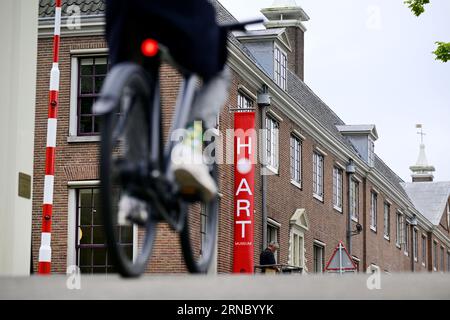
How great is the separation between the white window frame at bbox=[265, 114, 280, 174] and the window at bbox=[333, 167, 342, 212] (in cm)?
828

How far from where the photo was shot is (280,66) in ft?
129

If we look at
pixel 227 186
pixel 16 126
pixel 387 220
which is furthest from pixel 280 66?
pixel 16 126

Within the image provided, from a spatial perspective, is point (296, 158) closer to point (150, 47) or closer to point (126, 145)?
point (150, 47)

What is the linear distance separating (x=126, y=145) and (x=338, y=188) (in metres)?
41.3

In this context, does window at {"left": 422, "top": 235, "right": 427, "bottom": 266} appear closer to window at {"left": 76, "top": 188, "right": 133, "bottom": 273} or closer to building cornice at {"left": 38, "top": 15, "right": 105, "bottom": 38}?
window at {"left": 76, "top": 188, "right": 133, "bottom": 273}

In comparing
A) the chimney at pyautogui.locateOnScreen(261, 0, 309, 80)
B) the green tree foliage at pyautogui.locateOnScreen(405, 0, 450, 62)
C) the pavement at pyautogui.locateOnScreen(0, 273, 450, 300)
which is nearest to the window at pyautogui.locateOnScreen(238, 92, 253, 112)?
the green tree foliage at pyautogui.locateOnScreen(405, 0, 450, 62)

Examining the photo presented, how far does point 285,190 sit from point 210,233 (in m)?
31.7

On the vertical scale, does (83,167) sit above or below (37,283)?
above

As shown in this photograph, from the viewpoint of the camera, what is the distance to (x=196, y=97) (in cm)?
475

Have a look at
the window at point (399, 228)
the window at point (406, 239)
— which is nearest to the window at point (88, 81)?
the window at point (399, 228)

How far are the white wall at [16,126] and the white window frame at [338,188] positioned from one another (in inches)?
1371

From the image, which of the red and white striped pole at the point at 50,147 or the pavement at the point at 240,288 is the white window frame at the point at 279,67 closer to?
the red and white striped pole at the point at 50,147
